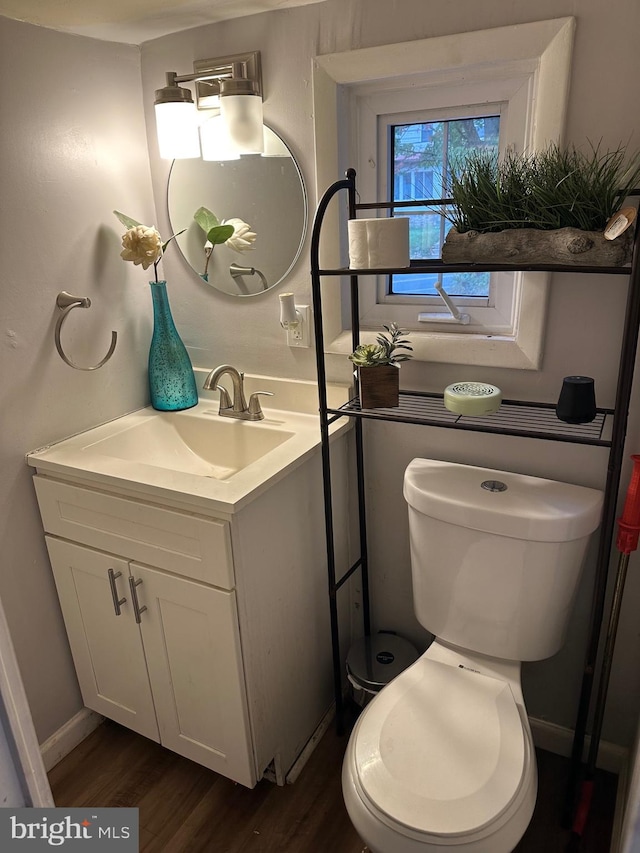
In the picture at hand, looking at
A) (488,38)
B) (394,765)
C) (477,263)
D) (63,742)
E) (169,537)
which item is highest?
(488,38)

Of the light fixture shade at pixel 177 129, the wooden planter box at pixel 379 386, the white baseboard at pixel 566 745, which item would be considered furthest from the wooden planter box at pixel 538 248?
the white baseboard at pixel 566 745

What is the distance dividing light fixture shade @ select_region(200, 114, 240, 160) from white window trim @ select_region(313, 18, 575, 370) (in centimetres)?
22

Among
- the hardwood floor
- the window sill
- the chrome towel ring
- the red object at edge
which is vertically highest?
the chrome towel ring

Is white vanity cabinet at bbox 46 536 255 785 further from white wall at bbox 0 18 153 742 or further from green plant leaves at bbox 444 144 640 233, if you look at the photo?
green plant leaves at bbox 444 144 640 233

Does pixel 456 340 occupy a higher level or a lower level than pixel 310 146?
lower

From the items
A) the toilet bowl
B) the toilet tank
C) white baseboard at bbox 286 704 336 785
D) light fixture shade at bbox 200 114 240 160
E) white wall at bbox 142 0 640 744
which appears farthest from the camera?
white baseboard at bbox 286 704 336 785

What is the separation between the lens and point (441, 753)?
1220 mm

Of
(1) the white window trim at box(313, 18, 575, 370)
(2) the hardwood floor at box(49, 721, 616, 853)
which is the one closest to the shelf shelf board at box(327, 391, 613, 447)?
(1) the white window trim at box(313, 18, 575, 370)

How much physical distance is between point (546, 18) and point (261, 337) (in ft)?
3.28

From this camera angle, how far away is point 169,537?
1398mm

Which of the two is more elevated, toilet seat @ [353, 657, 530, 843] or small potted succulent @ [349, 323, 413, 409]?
small potted succulent @ [349, 323, 413, 409]

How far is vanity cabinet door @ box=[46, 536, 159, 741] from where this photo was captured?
1.56m

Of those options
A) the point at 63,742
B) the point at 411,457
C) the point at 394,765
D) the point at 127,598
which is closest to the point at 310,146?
the point at 411,457

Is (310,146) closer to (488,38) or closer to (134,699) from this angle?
(488,38)
